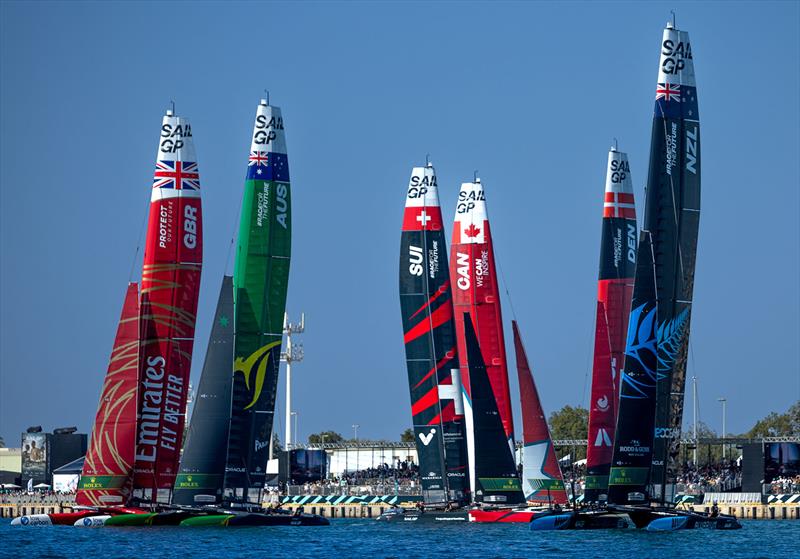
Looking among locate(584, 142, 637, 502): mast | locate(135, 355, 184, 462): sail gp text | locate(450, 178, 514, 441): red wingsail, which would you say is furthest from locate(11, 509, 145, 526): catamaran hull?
locate(584, 142, 637, 502): mast

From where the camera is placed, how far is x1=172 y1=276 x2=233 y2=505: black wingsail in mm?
57031

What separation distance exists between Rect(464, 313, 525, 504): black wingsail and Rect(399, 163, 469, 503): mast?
3.55 meters

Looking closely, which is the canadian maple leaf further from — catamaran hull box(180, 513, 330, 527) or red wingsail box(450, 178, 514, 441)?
catamaran hull box(180, 513, 330, 527)

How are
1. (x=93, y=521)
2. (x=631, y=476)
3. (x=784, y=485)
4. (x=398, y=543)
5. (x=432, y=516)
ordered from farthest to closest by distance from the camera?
(x=784, y=485), (x=432, y=516), (x=93, y=521), (x=398, y=543), (x=631, y=476)

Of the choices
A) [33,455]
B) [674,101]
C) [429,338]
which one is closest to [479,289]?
[429,338]

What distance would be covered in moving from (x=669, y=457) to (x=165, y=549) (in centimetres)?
1639

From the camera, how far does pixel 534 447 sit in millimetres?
62719

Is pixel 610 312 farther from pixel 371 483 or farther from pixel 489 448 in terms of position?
pixel 371 483

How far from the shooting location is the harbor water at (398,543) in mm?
48156

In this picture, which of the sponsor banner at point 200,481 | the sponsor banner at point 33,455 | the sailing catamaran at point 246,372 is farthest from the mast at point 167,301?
the sponsor banner at point 33,455

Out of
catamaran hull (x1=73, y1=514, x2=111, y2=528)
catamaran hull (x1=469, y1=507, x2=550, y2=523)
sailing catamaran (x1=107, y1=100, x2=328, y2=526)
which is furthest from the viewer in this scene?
catamaran hull (x1=469, y1=507, x2=550, y2=523)

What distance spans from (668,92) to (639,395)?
9687mm

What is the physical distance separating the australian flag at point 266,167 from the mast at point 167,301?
6.59 ft

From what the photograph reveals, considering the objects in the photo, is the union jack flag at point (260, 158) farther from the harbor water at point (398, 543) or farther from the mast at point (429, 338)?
the harbor water at point (398, 543)
